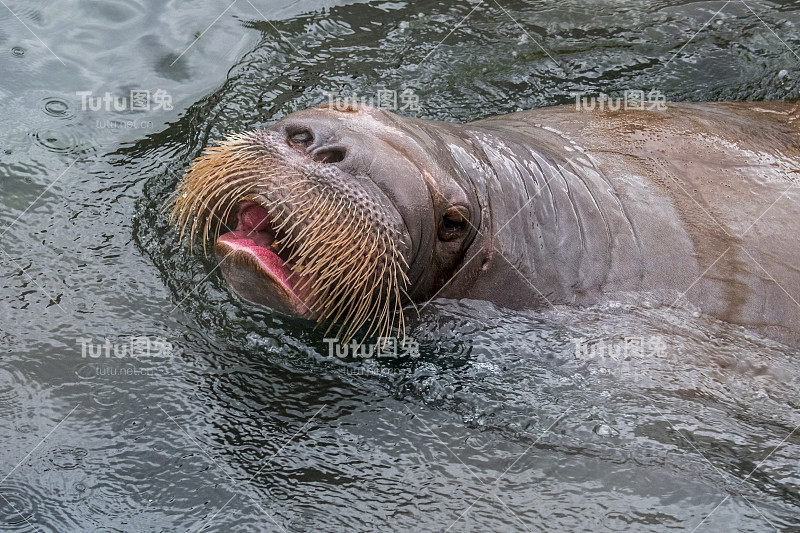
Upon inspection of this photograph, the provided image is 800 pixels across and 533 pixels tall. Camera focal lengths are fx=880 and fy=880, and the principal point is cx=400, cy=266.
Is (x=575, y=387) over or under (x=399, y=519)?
over

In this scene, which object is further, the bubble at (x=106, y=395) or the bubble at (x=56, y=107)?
the bubble at (x=56, y=107)

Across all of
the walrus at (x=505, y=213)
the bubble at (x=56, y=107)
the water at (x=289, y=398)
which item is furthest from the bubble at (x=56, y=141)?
the walrus at (x=505, y=213)

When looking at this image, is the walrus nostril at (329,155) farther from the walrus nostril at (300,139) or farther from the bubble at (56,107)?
the bubble at (56,107)

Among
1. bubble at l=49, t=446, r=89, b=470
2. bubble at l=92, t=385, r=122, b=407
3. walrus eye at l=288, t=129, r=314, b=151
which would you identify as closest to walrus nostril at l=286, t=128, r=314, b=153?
walrus eye at l=288, t=129, r=314, b=151

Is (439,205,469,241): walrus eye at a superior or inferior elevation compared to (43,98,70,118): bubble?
superior

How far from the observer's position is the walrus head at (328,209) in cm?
482

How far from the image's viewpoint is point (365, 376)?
18.4 feet

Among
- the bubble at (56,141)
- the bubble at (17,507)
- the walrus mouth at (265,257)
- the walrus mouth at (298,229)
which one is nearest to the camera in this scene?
the bubble at (17,507)

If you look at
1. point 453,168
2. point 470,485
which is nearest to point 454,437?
point 470,485

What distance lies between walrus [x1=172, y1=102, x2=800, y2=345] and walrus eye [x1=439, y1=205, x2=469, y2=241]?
0.04ft

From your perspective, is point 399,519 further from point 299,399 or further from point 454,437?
point 299,399

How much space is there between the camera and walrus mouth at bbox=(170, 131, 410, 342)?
481 cm

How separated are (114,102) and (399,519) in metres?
4.67

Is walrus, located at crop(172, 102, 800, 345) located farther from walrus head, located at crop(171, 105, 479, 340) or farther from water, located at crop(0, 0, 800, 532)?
water, located at crop(0, 0, 800, 532)
